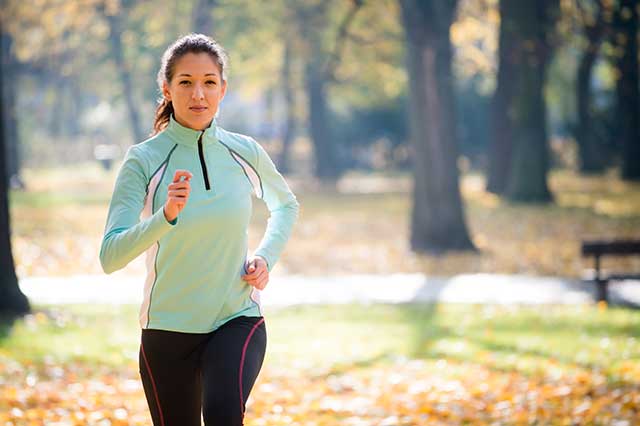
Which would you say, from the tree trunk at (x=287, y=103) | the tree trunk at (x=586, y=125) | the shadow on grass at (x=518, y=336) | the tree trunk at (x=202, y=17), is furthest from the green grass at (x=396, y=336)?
the tree trunk at (x=586, y=125)

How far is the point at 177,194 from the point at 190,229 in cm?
35

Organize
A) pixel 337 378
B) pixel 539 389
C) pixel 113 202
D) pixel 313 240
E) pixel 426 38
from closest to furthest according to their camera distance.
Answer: pixel 113 202 → pixel 539 389 → pixel 337 378 → pixel 426 38 → pixel 313 240

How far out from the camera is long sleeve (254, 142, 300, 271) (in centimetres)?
448

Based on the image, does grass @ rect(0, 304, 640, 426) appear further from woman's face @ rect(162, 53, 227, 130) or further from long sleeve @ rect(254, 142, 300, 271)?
woman's face @ rect(162, 53, 227, 130)

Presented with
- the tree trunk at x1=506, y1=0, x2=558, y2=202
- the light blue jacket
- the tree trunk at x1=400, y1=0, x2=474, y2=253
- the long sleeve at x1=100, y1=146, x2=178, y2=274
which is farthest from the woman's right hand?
the tree trunk at x1=506, y1=0, x2=558, y2=202

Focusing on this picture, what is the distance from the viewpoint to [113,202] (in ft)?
13.2

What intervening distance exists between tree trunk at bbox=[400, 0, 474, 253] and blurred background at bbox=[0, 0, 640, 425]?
36 millimetres

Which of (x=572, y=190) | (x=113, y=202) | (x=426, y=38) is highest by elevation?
(x=426, y=38)

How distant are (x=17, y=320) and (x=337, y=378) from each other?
13.1 ft

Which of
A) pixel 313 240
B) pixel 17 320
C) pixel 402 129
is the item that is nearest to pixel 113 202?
pixel 17 320

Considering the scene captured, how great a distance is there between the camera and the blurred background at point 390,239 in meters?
9.15

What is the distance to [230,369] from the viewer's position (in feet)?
13.5

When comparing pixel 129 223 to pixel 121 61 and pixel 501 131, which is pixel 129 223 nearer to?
pixel 501 131

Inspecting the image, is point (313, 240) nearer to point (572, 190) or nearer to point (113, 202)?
point (572, 190)
